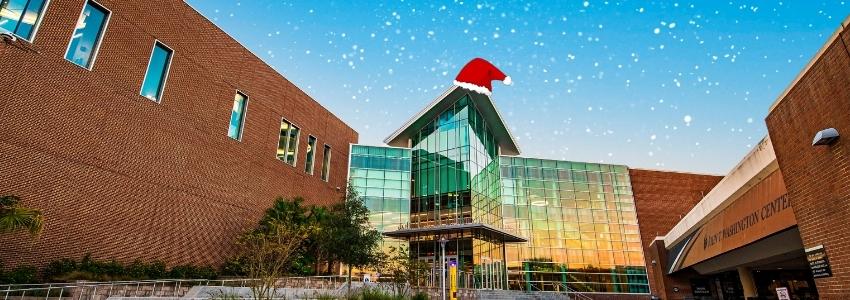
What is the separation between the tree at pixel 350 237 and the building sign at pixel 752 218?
17.6 metres

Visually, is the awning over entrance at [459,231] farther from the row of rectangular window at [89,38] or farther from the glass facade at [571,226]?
the row of rectangular window at [89,38]

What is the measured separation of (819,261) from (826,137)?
8.86 ft

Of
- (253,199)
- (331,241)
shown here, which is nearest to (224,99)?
(253,199)

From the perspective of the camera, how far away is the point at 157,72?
2472cm

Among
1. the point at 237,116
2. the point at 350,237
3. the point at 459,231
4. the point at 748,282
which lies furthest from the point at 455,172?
the point at 748,282

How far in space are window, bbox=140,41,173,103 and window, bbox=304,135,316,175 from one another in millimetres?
13539

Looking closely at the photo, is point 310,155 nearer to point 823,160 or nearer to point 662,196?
point 662,196

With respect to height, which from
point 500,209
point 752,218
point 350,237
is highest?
point 500,209

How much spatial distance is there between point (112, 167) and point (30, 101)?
431cm

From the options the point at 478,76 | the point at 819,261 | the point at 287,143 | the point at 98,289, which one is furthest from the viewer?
the point at 478,76

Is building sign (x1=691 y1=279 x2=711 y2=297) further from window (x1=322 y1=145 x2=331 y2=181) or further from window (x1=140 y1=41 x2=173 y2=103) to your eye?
window (x1=140 y1=41 x2=173 y2=103)

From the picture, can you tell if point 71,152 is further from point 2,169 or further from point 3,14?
point 3,14

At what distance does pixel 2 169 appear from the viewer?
1722 cm

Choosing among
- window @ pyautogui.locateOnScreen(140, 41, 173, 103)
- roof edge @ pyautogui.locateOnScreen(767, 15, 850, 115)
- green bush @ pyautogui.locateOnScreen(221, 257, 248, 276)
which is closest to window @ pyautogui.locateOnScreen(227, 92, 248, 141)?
window @ pyautogui.locateOnScreen(140, 41, 173, 103)
